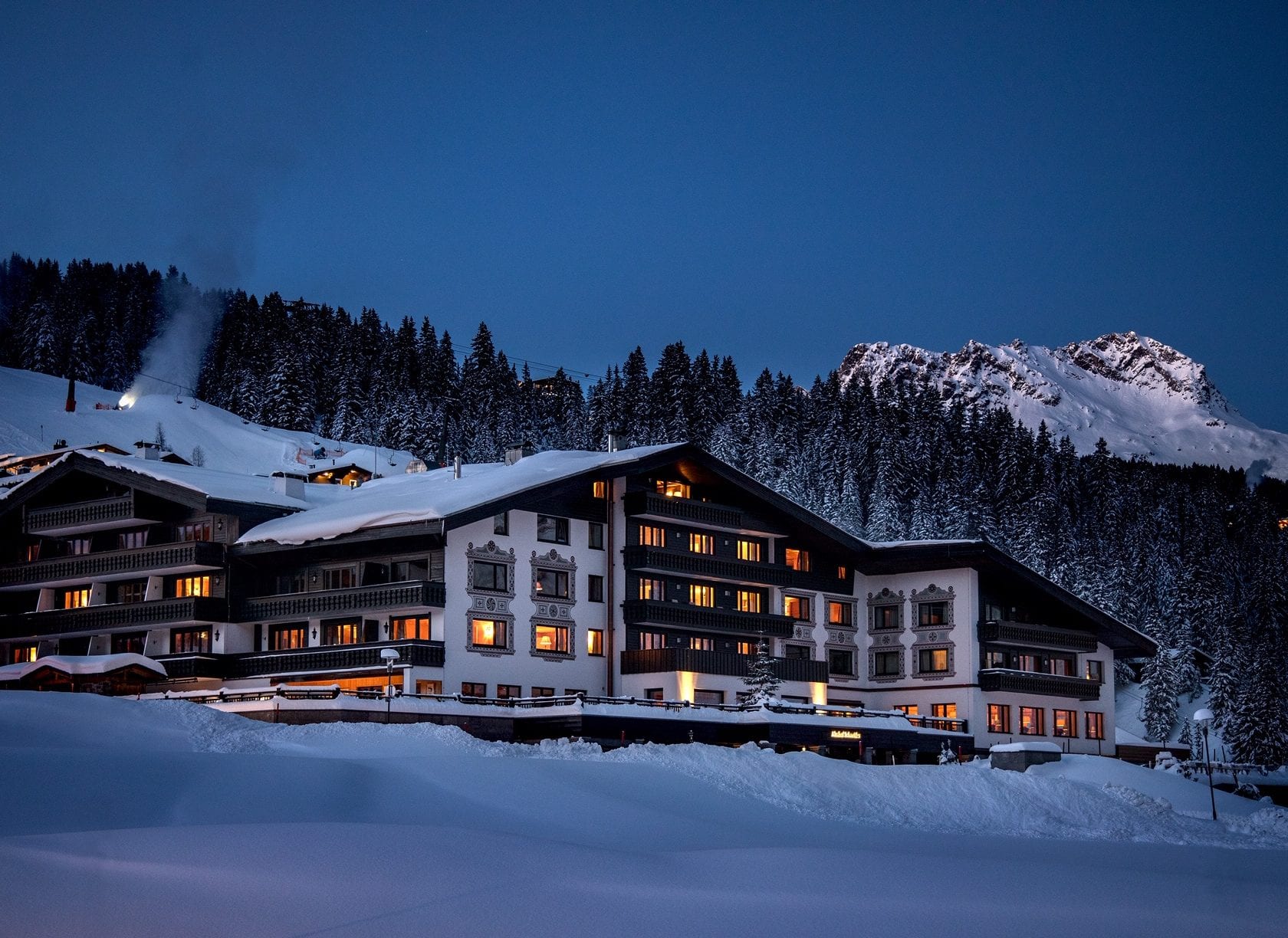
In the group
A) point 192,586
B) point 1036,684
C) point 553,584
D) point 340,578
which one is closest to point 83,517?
point 192,586

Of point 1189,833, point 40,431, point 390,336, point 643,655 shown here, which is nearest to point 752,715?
point 643,655

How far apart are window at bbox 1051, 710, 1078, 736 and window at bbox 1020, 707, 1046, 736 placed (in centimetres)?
94

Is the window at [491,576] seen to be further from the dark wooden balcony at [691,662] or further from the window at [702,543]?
the window at [702,543]

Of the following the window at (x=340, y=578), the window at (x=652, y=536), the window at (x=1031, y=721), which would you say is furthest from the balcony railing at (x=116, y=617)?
the window at (x=1031, y=721)

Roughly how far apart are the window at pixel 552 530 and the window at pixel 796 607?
12765mm

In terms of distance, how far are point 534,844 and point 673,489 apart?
45.0 metres

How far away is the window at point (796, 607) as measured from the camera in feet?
244

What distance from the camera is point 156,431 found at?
143750 millimetres

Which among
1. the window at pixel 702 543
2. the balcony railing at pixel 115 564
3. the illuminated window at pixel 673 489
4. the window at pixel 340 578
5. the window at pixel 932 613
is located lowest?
the window at pixel 932 613

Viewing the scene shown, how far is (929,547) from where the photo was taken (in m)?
73.1

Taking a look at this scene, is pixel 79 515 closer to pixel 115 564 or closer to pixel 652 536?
pixel 115 564

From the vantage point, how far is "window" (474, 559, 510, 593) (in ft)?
208

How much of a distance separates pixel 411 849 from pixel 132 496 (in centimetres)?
4626

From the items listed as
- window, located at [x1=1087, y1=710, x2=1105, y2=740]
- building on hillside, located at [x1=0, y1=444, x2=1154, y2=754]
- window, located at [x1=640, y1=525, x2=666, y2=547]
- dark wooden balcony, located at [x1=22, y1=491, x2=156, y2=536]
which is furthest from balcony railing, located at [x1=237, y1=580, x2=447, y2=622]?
window, located at [x1=1087, y1=710, x2=1105, y2=740]
